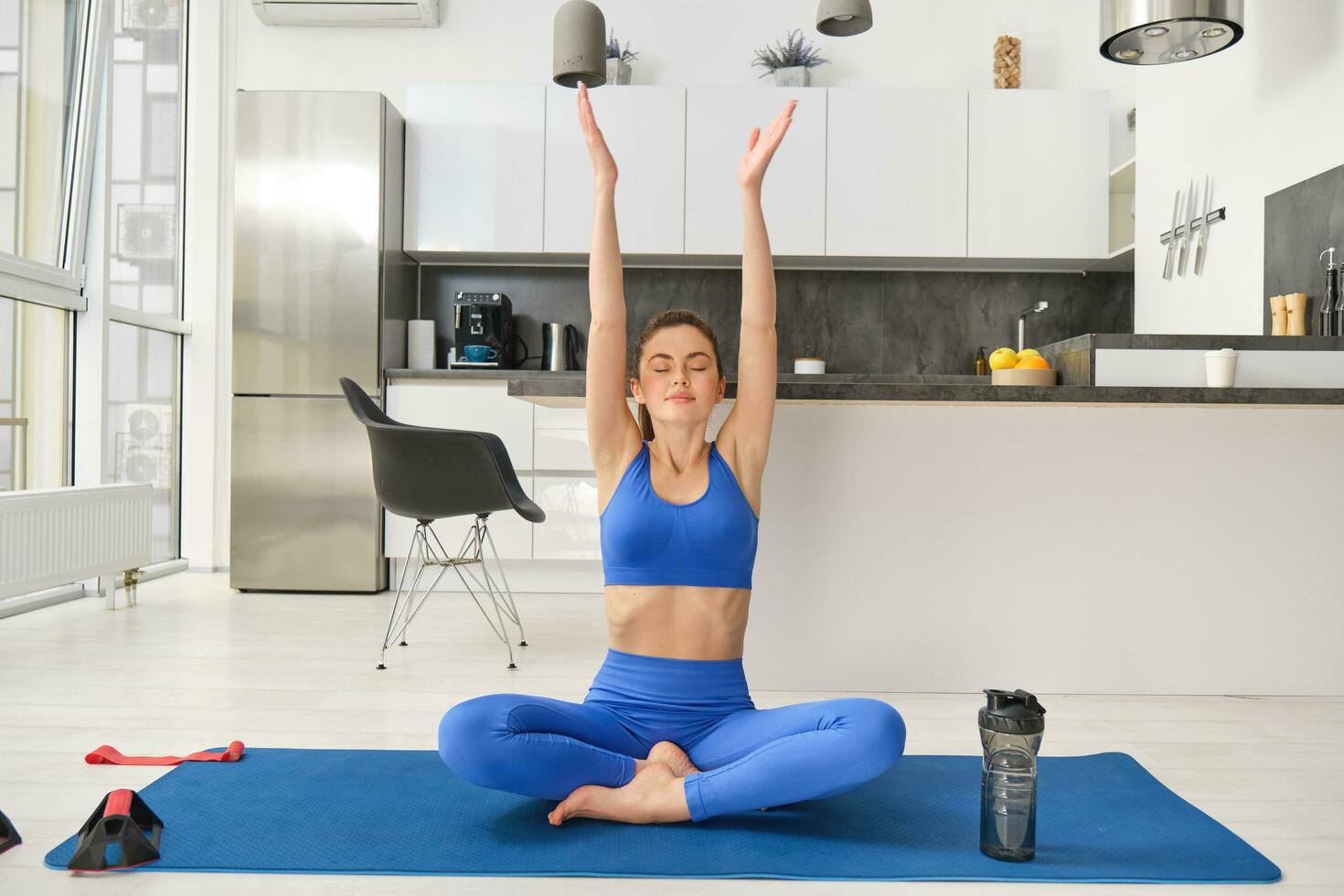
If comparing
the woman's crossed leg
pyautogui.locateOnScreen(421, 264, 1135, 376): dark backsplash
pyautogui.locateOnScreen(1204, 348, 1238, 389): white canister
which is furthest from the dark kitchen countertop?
pyautogui.locateOnScreen(421, 264, 1135, 376): dark backsplash

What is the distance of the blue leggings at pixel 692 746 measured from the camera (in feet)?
5.26

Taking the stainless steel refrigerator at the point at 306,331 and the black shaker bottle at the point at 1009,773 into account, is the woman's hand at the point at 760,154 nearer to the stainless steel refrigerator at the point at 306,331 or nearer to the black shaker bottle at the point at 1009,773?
the black shaker bottle at the point at 1009,773

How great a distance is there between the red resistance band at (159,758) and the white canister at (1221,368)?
2.47 m

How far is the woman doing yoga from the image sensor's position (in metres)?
1.62

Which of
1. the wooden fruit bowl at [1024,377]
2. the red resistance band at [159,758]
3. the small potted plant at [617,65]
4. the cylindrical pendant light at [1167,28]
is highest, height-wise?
the small potted plant at [617,65]

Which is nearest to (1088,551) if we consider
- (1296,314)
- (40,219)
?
(1296,314)

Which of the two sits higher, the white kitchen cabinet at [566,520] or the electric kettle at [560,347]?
the electric kettle at [560,347]

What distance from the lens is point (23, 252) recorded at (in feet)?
13.1

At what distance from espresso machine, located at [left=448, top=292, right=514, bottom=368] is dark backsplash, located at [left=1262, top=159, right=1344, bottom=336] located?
3.19 metres

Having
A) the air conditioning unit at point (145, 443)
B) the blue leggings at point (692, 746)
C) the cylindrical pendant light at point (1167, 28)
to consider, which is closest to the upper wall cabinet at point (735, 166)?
the cylindrical pendant light at point (1167, 28)

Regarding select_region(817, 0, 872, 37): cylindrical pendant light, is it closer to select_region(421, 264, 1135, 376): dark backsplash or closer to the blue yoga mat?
the blue yoga mat

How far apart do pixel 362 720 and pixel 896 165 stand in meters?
3.62

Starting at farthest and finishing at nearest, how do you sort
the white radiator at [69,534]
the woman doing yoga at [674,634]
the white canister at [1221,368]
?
the white radiator at [69,534] < the white canister at [1221,368] < the woman doing yoga at [674,634]

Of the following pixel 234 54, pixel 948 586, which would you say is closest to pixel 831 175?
pixel 948 586
